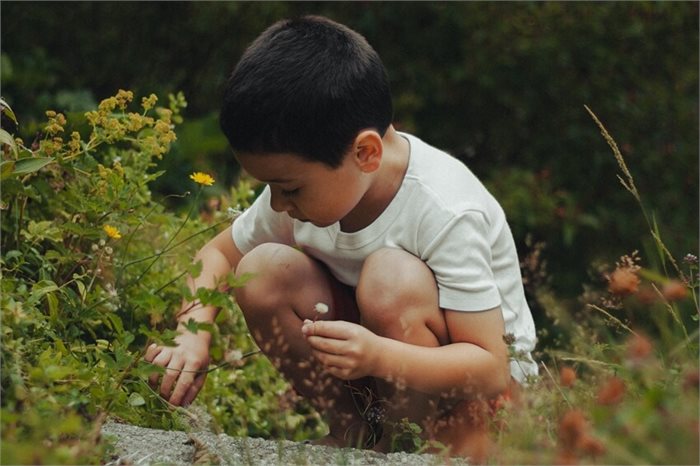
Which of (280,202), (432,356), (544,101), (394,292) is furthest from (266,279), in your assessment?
(544,101)

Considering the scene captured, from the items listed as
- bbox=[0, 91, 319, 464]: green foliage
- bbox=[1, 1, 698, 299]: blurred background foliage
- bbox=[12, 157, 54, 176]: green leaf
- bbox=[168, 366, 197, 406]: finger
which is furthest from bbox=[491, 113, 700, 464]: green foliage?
bbox=[1, 1, 698, 299]: blurred background foliage

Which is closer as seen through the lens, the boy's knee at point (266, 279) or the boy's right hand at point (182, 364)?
the boy's right hand at point (182, 364)

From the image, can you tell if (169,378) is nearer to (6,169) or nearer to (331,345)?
(331,345)

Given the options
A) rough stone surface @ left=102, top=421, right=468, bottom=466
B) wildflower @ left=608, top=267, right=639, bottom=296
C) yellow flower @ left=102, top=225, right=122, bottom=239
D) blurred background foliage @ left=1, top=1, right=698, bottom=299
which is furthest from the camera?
blurred background foliage @ left=1, top=1, right=698, bottom=299

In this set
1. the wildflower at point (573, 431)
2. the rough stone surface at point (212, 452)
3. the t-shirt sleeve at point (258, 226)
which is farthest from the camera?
the t-shirt sleeve at point (258, 226)

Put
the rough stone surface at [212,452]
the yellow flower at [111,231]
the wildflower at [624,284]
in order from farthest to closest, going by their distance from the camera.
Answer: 1. the yellow flower at [111,231]
2. the rough stone surface at [212,452]
3. the wildflower at [624,284]

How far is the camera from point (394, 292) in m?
2.75

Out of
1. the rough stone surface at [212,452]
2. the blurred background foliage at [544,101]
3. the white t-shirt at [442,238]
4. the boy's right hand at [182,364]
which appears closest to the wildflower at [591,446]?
the rough stone surface at [212,452]

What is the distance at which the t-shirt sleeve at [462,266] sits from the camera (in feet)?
9.16

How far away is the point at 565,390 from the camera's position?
261 centimetres

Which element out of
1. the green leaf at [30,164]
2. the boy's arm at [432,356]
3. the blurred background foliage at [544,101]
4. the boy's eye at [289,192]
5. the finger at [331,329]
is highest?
the green leaf at [30,164]

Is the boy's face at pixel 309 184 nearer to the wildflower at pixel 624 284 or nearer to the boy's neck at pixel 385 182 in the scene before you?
the boy's neck at pixel 385 182

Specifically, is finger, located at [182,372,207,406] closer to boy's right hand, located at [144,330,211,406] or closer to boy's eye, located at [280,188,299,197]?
boy's right hand, located at [144,330,211,406]

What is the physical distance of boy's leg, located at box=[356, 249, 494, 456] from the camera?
2756mm
